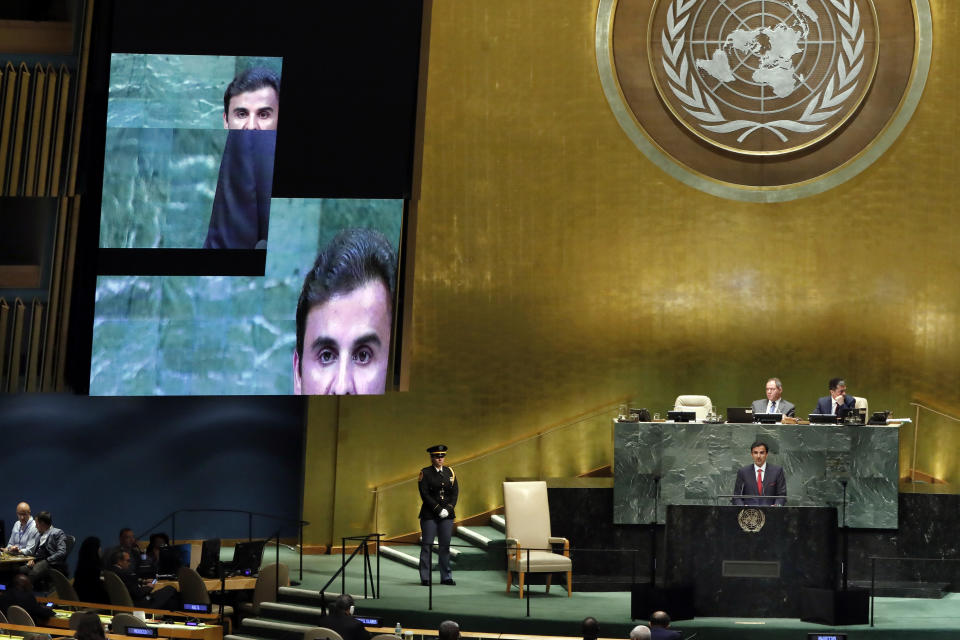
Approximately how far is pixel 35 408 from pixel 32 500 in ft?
2.73

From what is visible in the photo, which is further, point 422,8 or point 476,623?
point 422,8

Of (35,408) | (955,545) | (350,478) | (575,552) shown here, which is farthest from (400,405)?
(955,545)

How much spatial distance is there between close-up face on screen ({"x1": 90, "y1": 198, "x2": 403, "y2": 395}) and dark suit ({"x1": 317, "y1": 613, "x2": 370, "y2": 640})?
327cm

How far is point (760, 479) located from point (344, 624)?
12.2ft

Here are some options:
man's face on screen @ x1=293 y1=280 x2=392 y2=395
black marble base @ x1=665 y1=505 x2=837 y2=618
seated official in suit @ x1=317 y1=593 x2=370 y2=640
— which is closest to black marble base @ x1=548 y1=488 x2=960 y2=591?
black marble base @ x1=665 y1=505 x2=837 y2=618

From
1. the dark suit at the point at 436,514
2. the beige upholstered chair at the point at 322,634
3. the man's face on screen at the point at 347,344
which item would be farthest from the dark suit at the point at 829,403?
the beige upholstered chair at the point at 322,634

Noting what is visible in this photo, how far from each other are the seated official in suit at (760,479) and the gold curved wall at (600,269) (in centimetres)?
246

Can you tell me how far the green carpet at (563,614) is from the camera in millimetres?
9305

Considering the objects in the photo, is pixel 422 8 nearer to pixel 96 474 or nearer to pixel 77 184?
pixel 77 184

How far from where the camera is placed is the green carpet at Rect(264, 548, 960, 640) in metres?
9.30

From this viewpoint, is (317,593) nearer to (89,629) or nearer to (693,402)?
(693,402)

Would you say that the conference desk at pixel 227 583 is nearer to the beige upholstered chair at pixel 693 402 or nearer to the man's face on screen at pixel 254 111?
the man's face on screen at pixel 254 111

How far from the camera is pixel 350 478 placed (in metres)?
12.5

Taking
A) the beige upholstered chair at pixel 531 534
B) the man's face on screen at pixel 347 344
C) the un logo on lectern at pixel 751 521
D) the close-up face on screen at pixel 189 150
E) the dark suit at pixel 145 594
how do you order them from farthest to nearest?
the man's face on screen at pixel 347 344, the close-up face on screen at pixel 189 150, the beige upholstered chair at pixel 531 534, the dark suit at pixel 145 594, the un logo on lectern at pixel 751 521
